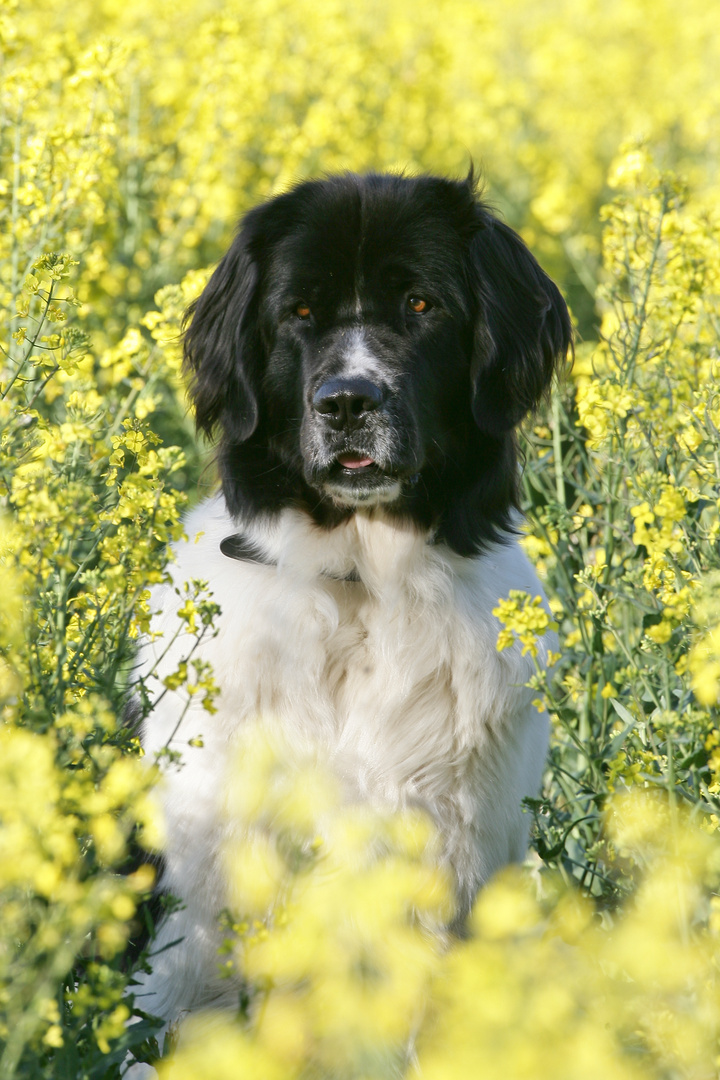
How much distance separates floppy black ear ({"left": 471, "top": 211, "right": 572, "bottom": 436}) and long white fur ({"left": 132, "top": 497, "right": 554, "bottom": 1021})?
36 centimetres

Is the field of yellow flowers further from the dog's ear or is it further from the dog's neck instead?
the dog's neck

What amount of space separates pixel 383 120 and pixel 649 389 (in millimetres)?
5223

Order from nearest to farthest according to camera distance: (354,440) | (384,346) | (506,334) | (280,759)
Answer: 1. (280,759)
2. (354,440)
3. (384,346)
4. (506,334)

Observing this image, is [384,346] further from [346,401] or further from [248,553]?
[248,553]

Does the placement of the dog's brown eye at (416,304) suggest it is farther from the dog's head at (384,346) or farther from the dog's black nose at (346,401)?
the dog's black nose at (346,401)

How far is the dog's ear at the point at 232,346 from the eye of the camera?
2.76m

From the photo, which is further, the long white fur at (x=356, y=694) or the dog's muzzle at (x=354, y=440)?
the dog's muzzle at (x=354, y=440)

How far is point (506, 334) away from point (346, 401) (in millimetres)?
524

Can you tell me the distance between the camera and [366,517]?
265 cm

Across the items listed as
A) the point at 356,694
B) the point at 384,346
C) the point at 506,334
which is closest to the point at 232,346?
the point at 384,346

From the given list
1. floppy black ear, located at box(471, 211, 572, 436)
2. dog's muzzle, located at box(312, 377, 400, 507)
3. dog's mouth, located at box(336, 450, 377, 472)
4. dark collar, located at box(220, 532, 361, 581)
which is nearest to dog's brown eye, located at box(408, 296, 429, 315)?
floppy black ear, located at box(471, 211, 572, 436)

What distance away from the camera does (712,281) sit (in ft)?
10.8

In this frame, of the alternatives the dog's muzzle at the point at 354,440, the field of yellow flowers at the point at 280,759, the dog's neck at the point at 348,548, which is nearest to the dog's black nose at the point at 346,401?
the dog's muzzle at the point at 354,440

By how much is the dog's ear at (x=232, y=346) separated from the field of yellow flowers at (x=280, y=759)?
0.40 feet
